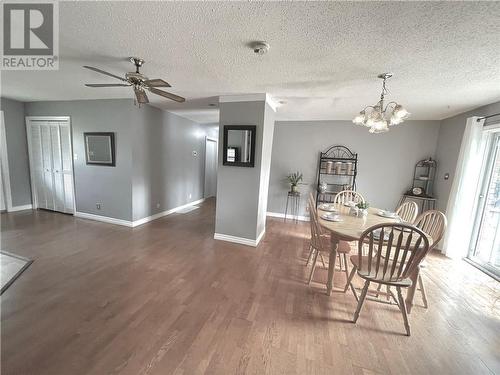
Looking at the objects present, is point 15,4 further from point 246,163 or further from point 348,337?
point 348,337

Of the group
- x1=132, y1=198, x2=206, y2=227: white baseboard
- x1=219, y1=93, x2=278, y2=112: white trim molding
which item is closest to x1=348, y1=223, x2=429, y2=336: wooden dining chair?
x1=219, y1=93, x2=278, y2=112: white trim molding

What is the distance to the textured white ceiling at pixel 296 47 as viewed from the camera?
1.32 meters

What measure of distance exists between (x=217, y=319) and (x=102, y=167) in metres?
3.75

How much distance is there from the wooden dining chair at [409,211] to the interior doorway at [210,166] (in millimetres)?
5207

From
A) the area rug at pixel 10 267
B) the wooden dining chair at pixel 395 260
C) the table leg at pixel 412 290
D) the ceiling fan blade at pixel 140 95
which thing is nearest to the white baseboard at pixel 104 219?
the area rug at pixel 10 267

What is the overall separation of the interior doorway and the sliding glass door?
6.13 meters

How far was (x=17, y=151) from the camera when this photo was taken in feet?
14.3

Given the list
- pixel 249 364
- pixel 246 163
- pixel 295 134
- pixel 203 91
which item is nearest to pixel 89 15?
pixel 203 91

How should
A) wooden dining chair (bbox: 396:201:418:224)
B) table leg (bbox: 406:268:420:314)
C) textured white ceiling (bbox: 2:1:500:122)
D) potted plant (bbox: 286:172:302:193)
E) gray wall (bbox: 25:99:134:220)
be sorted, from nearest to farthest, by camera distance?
textured white ceiling (bbox: 2:1:500:122)
table leg (bbox: 406:268:420:314)
wooden dining chair (bbox: 396:201:418:224)
gray wall (bbox: 25:99:134:220)
potted plant (bbox: 286:172:302:193)

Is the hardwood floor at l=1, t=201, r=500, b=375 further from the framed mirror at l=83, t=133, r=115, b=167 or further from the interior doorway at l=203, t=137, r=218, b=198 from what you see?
the interior doorway at l=203, t=137, r=218, b=198

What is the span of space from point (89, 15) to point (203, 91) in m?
1.63

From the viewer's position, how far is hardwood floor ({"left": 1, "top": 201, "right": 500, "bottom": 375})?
54.8 inches

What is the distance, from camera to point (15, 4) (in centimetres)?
141

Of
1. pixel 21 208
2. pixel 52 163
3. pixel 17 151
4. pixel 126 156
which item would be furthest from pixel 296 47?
pixel 21 208
